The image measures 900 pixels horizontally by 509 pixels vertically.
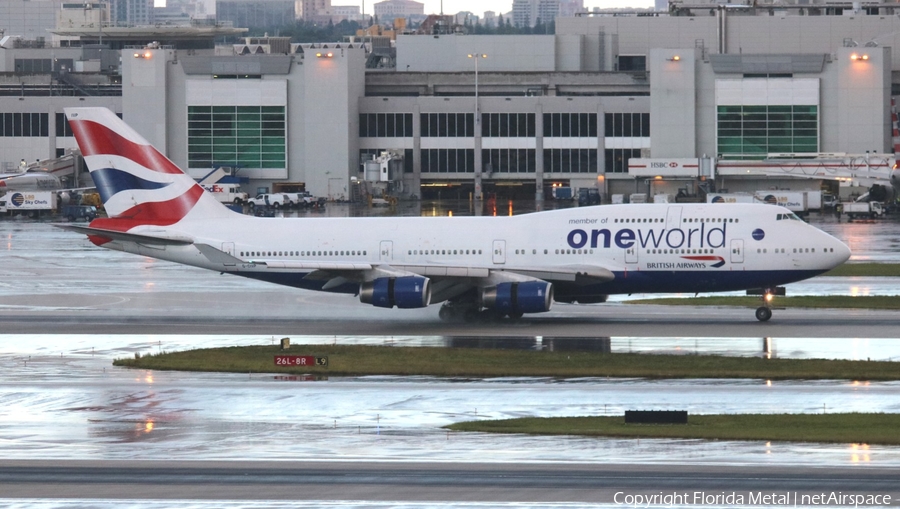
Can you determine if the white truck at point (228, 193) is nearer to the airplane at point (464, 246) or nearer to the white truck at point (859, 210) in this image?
the white truck at point (859, 210)

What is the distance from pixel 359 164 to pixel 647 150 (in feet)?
116

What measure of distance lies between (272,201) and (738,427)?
109m

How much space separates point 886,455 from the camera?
2977cm

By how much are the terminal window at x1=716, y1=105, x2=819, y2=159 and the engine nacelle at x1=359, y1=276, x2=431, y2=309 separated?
9998 cm

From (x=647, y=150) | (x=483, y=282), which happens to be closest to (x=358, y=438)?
(x=483, y=282)

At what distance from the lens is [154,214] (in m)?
59.5

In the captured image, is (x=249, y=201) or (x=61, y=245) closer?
(x=61, y=245)

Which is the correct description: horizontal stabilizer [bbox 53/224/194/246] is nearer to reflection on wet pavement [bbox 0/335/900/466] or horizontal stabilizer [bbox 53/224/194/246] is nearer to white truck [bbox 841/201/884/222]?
reflection on wet pavement [bbox 0/335/900/466]

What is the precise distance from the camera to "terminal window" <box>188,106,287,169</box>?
155625 mm

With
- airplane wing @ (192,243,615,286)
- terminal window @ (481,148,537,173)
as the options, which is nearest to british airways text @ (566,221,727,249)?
airplane wing @ (192,243,615,286)

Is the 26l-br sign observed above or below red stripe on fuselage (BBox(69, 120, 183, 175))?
below

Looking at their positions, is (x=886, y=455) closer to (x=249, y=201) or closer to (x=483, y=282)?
(x=483, y=282)

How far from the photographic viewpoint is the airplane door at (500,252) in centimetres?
5584

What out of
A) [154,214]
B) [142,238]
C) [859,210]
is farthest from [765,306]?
[859,210]
